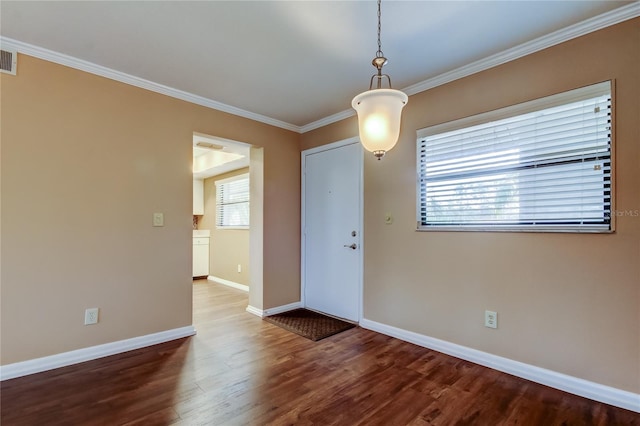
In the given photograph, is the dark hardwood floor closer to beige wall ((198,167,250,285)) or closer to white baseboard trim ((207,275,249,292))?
white baseboard trim ((207,275,249,292))

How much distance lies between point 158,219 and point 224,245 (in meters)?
2.89

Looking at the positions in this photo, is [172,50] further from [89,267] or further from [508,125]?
[508,125]

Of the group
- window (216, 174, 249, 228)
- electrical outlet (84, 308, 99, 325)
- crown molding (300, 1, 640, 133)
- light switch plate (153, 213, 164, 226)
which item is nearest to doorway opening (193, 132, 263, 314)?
window (216, 174, 249, 228)

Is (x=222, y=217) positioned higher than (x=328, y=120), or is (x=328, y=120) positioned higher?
(x=328, y=120)

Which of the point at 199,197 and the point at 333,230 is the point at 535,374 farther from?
the point at 199,197

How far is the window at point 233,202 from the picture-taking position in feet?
Result: 17.4

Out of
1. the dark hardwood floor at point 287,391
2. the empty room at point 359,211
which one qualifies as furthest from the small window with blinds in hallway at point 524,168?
the dark hardwood floor at point 287,391

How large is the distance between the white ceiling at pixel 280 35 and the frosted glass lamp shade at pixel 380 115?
25.1 inches

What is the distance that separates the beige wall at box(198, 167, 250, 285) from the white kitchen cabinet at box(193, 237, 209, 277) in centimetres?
9

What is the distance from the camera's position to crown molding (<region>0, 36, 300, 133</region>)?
2.27 m

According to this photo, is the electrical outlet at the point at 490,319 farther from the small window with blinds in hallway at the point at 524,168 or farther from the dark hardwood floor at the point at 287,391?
the small window with blinds in hallway at the point at 524,168

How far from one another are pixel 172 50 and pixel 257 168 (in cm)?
171

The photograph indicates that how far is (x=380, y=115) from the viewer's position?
1.68 m

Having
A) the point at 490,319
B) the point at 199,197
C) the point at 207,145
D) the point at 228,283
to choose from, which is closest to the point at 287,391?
the point at 490,319
